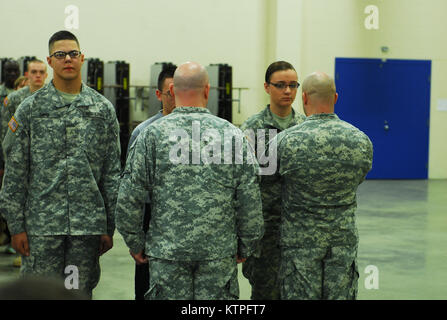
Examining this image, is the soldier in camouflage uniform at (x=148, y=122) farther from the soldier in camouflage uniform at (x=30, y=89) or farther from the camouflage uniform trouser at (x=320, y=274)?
the soldier in camouflage uniform at (x=30, y=89)

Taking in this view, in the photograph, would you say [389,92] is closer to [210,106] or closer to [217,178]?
[210,106]

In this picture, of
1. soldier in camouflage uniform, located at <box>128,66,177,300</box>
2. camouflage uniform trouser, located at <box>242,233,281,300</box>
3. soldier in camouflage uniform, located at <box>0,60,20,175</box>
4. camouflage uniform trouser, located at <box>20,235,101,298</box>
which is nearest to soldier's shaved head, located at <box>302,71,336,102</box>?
camouflage uniform trouser, located at <box>242,233,281,300</box>

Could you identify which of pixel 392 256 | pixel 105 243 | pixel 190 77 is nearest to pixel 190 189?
pixel 190 77

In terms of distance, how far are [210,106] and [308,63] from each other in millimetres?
2351

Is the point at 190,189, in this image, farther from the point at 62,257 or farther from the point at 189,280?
the point at 62,257

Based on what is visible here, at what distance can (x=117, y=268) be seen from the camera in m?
6.00

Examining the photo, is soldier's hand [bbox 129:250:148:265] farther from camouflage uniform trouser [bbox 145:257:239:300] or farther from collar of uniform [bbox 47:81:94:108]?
collar of uniform [bbox 47:81:94:108]

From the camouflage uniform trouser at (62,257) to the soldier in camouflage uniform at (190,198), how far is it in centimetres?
55

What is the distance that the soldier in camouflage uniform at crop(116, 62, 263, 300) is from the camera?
9.42 feet

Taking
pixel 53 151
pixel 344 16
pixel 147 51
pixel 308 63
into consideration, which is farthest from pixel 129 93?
pixel 53 151

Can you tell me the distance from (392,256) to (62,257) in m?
4.11

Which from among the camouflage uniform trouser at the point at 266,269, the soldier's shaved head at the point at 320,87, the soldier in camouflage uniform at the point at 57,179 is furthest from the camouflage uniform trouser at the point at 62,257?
the soldier's shaved head at the point at 320,87

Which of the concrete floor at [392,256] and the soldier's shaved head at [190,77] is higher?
the soldier's shaved head at [190,77]

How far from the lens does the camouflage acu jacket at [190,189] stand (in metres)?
2.87
